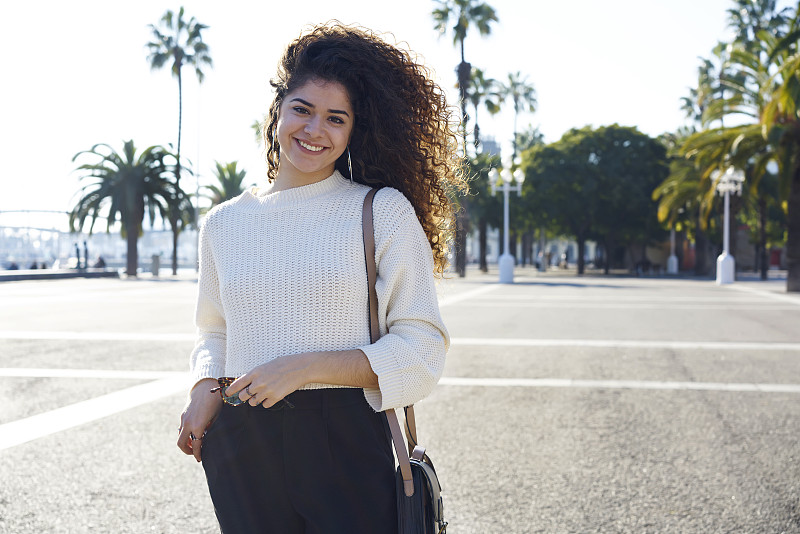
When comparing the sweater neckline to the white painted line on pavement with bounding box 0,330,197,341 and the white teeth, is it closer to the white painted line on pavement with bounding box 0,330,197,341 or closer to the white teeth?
the white teeth

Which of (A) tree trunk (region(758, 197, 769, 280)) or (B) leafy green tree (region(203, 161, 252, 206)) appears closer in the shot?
(A) tree trunk (region(758, 197, 769, 280))

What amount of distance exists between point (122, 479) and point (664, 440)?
10.7 ft

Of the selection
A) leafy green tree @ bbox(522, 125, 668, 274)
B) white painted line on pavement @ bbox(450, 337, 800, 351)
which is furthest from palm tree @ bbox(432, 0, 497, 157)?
white painted line on pavement @ bbox(450, 337, 800, 351)

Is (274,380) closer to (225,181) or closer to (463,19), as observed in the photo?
(463,19)

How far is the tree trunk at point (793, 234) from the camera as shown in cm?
2328

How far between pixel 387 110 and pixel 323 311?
529 mm

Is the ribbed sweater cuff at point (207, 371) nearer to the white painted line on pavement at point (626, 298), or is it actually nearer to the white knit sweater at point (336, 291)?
the white knit sweater at point (336, 291)

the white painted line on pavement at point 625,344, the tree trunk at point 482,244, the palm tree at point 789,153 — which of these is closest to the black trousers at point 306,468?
the white painted line on pavement at point 625,344

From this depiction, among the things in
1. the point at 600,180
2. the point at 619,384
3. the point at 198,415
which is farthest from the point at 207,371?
the point at 600,180

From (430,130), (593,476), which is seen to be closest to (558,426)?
(593,476)

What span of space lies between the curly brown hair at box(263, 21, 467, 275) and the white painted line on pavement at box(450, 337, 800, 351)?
796cm

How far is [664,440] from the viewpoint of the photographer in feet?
16.8

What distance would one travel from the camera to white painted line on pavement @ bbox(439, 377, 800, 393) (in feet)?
23.0

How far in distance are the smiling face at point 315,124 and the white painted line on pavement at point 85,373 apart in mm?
5907
